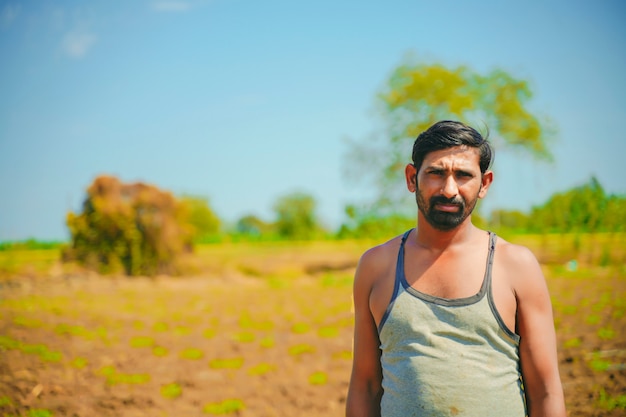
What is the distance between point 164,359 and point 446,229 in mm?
5722

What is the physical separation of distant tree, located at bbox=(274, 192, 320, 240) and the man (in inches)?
2054

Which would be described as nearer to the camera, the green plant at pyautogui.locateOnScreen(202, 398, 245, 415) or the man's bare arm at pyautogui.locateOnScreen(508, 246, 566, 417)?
the man's bare arm at pyautogui.locateOnScreen(508, 246, 566, 417)

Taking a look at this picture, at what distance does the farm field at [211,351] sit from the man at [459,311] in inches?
107

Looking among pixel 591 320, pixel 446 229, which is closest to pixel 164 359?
pixel 446 229

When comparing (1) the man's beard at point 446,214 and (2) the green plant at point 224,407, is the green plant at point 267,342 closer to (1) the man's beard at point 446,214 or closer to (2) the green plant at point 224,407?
(2) the green plant at point 224,407

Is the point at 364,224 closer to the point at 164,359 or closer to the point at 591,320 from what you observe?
the point at 591,320

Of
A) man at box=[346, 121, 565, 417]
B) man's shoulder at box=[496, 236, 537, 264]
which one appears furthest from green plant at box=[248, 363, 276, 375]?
man's shoulder at box=[496, 236, 537, 264]

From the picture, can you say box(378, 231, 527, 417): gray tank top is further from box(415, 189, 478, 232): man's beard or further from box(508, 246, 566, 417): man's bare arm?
box(415, 189, 478, 232): man's beard

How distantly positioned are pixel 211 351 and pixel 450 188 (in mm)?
6095

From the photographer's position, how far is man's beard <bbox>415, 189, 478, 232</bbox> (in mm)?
1853

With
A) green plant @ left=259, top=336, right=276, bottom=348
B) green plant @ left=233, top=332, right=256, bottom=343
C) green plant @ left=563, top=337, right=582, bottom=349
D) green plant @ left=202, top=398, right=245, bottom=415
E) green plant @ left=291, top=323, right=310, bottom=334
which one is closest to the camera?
green plant @ left=202, top=398, right=245, bottom=415

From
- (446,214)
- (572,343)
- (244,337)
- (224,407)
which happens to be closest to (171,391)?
(224,407)

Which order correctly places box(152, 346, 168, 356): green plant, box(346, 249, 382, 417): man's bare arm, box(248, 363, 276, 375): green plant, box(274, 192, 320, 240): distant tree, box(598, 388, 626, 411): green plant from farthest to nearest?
1. box(274, 192, 320, 240): distant tree
2. box(152, 346, 168, 356): green plant
3. box(248, 363, 276, 375): green plant
4. box(598, 388, 626, 411): green plant
5. box(346, 249, 382, 417): man's bare arm

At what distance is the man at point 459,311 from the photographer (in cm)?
178
